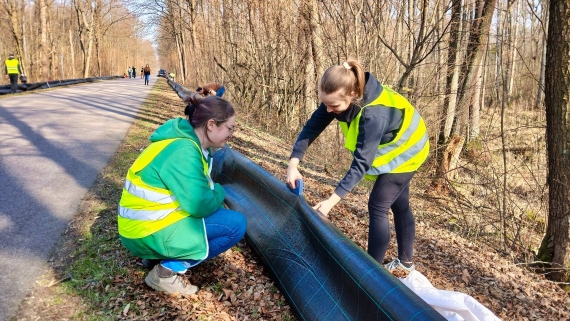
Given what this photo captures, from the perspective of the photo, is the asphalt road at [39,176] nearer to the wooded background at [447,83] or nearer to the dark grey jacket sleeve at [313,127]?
the dark grey jacket sleeve at [313,127]

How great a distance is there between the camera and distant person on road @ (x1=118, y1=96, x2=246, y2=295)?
2.40 meters

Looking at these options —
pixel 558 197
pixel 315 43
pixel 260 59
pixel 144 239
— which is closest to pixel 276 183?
pixel 144 239

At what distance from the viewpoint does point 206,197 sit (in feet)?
8.16

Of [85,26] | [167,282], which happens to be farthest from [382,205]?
[85,26]

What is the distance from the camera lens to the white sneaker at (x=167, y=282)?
8.61 ft

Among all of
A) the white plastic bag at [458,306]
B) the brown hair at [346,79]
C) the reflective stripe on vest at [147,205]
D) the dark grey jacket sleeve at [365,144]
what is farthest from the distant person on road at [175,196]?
the white plastic bag at [458,306]

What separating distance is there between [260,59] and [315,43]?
12.6 feet

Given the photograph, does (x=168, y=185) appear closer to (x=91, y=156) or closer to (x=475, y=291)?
(x=475, y=291)

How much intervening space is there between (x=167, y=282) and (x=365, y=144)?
154cm

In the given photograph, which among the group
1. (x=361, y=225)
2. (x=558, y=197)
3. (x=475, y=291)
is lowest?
(x=475, y=291)

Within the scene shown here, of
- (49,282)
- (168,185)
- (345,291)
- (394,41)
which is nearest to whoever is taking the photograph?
(345,291)

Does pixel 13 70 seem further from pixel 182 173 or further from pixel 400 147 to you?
pixel 400 147

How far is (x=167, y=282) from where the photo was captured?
2.63 meters

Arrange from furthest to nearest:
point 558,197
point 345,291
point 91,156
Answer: point 91,156, point 558,197, point 345,291
